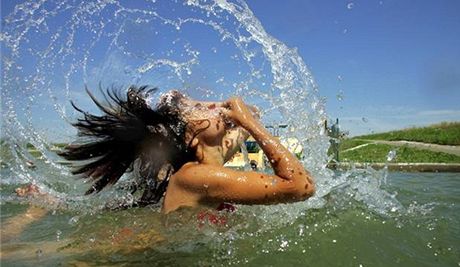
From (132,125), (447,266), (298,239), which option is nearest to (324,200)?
(298,239)

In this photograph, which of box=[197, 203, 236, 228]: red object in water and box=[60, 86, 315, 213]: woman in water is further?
box=[197, 203, 236, 228]: red object in water

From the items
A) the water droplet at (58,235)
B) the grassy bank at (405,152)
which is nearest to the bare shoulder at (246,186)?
the water droplet at (58,235)

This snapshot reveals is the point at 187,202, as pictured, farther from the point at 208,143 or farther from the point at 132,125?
the point at 132,125

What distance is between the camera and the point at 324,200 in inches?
187

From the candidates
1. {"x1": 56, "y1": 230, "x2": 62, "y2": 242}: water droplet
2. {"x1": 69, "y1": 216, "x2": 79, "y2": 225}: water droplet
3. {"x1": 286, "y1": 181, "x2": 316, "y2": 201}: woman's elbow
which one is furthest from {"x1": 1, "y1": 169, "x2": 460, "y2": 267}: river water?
{"x1": 286, "y1": 181, "x2": 316, "y2": 201}: woman's elbow

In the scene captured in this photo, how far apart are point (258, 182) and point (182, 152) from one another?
812mm

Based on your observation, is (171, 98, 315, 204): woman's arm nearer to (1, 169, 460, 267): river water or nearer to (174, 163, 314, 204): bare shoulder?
(174, 163, 314, 204): bare shoulder

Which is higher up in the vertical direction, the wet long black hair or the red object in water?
the wet long black hair

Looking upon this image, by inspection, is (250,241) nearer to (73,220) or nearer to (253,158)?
(73,220)

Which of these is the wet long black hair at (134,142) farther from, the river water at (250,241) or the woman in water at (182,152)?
the river water at (250,241)

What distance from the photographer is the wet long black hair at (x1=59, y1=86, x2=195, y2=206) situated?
3812 millimetres

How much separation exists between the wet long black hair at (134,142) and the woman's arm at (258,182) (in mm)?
414

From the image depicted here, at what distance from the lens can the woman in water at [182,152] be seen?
3258 millimetres

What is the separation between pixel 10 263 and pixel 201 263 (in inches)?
51.8
